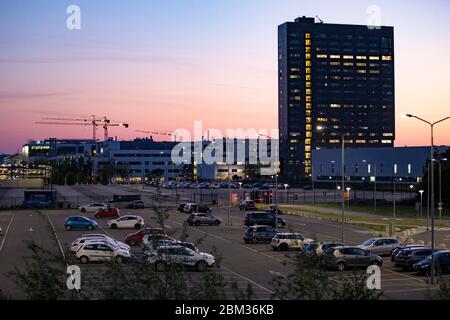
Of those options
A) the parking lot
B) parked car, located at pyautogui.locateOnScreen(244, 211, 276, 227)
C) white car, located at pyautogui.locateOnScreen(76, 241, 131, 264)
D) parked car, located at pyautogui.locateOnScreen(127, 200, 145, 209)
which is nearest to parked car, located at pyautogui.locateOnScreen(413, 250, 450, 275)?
the parking lot

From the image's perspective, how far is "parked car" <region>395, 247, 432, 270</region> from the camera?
2738 centimetres

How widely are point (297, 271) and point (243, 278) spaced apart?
14.1m

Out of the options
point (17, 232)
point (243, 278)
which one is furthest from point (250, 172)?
point (243, 278)

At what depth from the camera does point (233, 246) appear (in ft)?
119

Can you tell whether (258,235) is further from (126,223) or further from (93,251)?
(126,223)

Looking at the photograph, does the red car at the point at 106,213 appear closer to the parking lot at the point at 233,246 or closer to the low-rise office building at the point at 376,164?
the parking lot at the point at 233,246

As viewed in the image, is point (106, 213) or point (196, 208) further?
point (196, 208)

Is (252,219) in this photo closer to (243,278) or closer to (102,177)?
(243,278)

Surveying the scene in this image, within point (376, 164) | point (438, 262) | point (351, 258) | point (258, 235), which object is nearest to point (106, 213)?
point (258, 235)

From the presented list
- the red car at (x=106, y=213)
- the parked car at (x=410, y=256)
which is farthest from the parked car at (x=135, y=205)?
the parked car at (x=410, y=256)

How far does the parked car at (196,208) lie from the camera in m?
62.2

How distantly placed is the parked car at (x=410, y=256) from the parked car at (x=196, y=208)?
1383 inches

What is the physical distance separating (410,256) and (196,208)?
36652mm

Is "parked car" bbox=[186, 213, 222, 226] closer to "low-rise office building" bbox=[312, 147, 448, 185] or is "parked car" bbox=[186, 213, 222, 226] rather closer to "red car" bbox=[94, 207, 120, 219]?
"red car" bbox=[94, 207, 120, 219]
